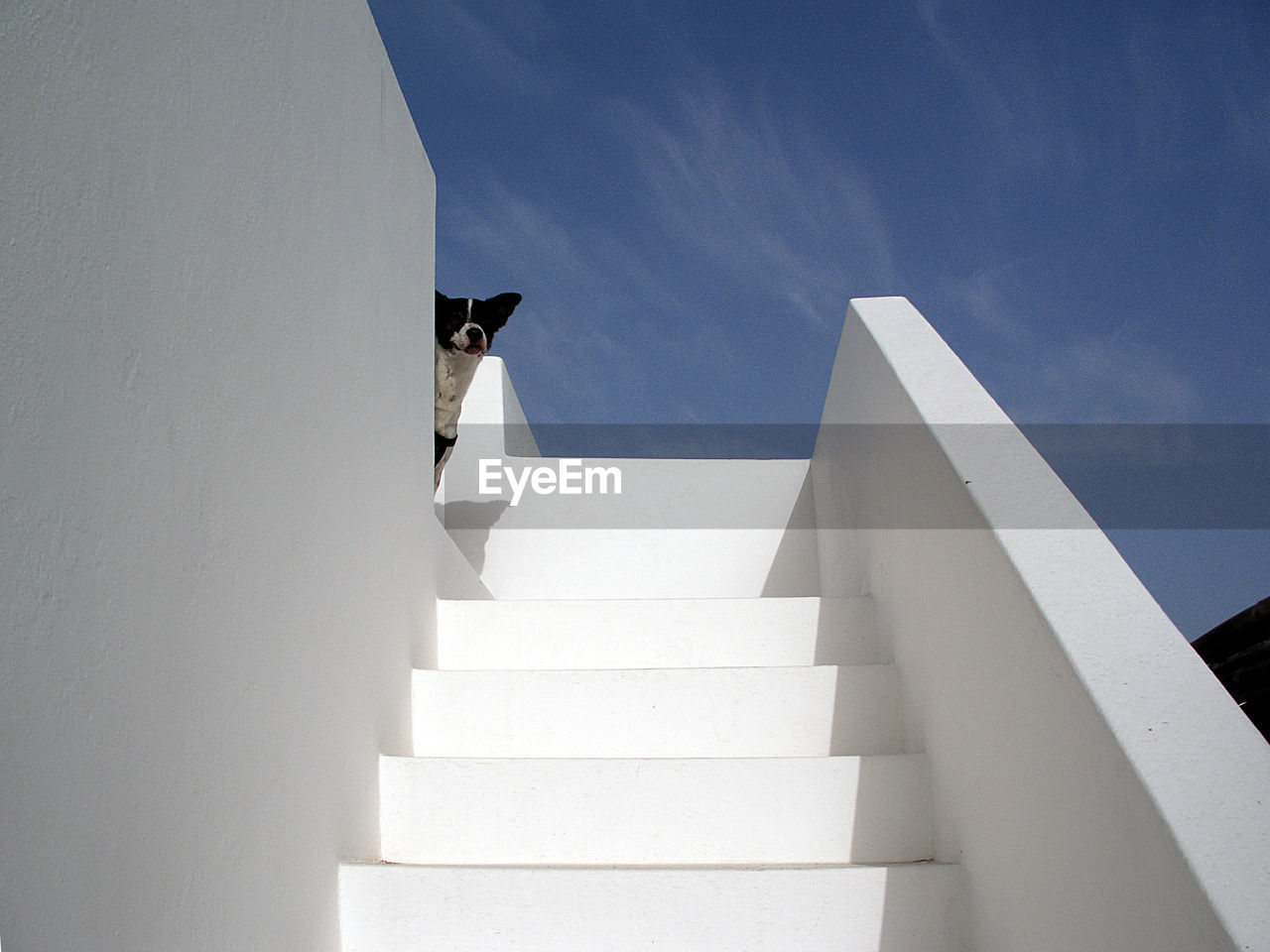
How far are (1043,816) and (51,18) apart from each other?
1.30 meters

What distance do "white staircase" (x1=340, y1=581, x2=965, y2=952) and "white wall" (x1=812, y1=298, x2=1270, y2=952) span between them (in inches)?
5.6

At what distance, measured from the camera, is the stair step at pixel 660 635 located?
7.03 feet

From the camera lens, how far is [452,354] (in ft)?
10.2

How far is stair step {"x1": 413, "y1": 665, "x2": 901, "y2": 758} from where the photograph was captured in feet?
6.02

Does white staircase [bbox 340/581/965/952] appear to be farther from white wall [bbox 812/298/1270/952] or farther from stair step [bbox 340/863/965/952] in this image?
white wall [bbox 812/298/1270/952]

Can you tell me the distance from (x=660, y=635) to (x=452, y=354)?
1443 millimetres

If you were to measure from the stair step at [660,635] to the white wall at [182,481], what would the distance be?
558mm

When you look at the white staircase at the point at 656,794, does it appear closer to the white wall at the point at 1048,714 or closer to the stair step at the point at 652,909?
the stair step at the point at 652,909

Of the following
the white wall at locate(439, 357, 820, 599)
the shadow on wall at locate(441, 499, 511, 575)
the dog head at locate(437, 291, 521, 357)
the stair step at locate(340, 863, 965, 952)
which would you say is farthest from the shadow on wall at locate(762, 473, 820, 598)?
the stair step at locate(340, 863, 965, 952)

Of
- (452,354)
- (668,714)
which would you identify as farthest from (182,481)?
(452,354)

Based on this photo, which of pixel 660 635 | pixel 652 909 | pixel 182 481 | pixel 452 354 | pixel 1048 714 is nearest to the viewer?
pixel 182 481

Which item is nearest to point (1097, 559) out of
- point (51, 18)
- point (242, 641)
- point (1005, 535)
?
point (1005, 535)

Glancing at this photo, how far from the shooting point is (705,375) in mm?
50906

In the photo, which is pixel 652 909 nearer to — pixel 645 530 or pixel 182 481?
pixel 182 481
